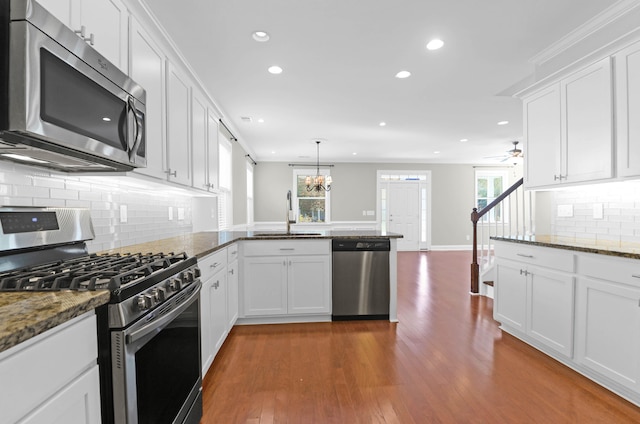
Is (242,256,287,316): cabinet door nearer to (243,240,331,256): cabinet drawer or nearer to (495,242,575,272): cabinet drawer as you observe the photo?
(243,240,331,256): cabinet drawer

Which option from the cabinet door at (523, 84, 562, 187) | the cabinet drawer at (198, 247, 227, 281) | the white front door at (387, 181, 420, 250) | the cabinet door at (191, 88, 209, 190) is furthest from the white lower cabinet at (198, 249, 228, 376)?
the white front door at (387, 181, 420, 250)

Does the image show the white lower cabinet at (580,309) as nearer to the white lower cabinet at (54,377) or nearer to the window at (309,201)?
the white lower cabinet at (54,377)

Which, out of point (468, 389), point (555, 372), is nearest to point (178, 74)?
point (468, 389)

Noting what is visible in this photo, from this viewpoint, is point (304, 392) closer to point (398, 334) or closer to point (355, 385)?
point (355, 385)

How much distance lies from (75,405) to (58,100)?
101cm

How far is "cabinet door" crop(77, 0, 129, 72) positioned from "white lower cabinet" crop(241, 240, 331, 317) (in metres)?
1.87

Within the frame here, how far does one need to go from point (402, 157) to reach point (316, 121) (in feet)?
12.8

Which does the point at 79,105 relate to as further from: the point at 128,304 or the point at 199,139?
the point at 199,139

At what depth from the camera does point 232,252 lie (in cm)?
285

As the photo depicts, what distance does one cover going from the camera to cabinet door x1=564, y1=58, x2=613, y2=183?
2.32 m

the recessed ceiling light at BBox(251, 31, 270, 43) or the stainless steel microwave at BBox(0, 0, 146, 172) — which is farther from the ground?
the recessed ceiling light at BBox(251, 31, 270, 43)

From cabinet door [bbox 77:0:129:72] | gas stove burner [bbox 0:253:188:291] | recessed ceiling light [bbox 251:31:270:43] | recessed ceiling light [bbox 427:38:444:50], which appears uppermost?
recessed ceiling light [bbox 427:38:444:50]

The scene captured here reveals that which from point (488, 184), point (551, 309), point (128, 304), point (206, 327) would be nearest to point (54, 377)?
point (128, 304)

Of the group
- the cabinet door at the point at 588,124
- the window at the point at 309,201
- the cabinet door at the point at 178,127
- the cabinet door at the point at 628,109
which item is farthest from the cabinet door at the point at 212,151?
the window at the point at 309,201
